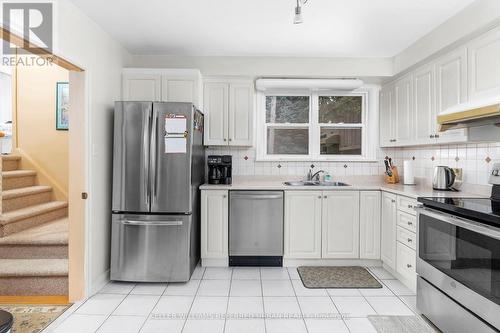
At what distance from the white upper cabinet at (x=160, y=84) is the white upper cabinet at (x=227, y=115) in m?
0.34

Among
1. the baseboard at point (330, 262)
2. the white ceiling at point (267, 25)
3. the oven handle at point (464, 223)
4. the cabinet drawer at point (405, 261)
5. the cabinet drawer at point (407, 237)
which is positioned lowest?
the baseboard at point (330, 262)

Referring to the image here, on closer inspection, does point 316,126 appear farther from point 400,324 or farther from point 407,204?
point 400,324

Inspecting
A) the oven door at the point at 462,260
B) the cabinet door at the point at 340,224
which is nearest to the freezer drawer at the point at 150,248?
the cabinet door at the point at 340,224

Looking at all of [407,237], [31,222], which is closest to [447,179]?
[407,237]

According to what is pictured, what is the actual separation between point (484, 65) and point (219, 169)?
2675mm

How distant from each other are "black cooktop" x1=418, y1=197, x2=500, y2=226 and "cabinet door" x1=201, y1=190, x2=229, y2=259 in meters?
1.92

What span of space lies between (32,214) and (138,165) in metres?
1.41

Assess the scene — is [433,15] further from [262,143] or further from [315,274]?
[315,274]

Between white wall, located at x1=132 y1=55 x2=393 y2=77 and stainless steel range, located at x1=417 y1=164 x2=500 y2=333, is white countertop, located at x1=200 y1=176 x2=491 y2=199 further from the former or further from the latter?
white wall, located at x1=132 y1=55 x2=393 y2=77

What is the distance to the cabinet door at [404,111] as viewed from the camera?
11.0ft

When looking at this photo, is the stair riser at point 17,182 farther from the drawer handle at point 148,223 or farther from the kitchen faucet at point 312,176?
the kitchen faucet at point 312,176

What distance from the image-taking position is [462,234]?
6.24 feet

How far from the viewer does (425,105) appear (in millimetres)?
3080

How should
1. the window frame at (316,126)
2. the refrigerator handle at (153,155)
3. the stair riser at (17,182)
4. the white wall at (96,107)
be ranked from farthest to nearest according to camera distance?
the window frame at (316,126) < the stair riser at (17,182) < the refrigerator handle at (153,155) < the white wall at (96,107)
